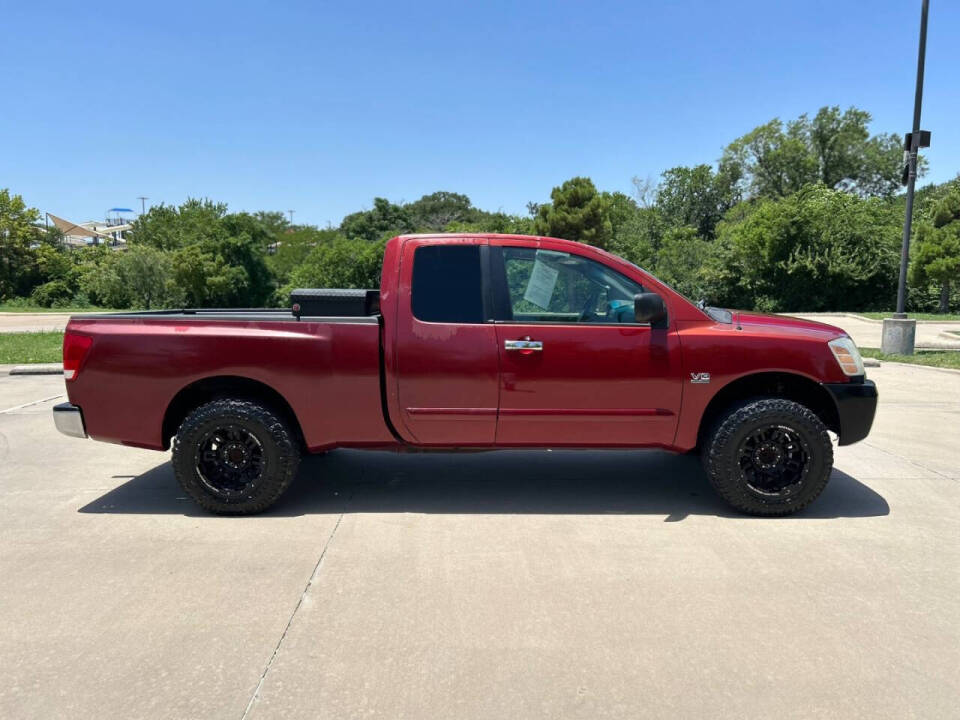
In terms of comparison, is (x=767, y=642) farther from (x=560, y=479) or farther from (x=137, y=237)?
(x=137, y=237)

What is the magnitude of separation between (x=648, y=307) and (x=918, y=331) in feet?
68.3

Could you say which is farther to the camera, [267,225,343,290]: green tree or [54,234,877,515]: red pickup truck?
[267,225,343,290]: green tree

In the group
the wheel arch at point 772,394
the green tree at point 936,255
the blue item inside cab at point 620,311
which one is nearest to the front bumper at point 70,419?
the blue item inside cab at point 620,311

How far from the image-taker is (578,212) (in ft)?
146

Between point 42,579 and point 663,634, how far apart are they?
3.30 metres

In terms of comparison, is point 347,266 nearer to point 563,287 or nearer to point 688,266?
point 688,266

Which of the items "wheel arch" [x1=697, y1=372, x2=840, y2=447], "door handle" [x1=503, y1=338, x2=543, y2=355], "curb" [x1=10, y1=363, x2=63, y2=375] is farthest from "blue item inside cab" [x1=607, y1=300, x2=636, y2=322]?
"curb" [x1=10, y1=363, x2=63, y2=375]

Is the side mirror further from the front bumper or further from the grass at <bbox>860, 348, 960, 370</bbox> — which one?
the grass at <bbox>860, 348, 960, 370</bbox>

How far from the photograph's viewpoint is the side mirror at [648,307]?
14.1 ft

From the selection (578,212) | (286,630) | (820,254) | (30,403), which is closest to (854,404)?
(286,630)

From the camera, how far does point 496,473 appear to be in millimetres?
5773

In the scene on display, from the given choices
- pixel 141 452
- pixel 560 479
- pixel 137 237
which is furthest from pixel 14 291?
pixel 560 479

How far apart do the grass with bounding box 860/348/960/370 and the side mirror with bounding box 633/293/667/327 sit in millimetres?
10597

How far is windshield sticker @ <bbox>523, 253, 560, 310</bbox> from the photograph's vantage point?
4.61 m
